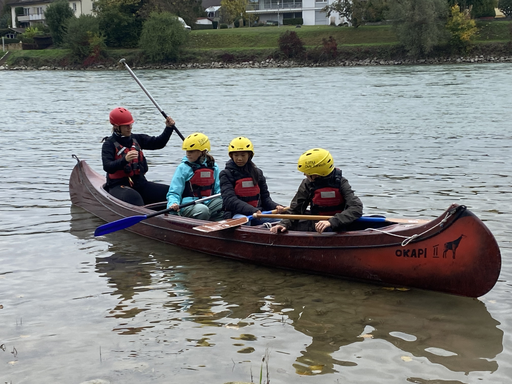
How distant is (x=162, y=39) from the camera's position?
61.5m

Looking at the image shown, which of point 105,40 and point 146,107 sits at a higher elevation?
point 105,40

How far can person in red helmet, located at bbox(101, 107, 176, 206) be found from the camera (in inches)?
338

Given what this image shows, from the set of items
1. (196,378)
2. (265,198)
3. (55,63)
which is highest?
(55,63)

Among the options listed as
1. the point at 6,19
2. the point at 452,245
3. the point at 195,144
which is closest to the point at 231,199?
the point at 195,144

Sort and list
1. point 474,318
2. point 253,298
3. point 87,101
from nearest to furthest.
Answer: point 474,318
point 253,298
point 87,101

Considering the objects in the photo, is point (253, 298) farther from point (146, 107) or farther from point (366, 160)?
point (146, 107)

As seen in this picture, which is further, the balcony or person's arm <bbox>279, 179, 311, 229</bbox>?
the balcony

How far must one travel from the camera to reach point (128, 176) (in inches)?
355

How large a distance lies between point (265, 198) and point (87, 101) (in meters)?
22.6

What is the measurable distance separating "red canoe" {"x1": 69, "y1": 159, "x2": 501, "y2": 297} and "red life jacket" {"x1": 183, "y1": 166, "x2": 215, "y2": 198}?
1.24 feet

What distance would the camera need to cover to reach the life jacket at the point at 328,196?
261 inches

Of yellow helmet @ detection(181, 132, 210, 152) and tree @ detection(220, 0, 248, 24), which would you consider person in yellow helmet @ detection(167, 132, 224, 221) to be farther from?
tree @ detection(220, 0, 248, 24)

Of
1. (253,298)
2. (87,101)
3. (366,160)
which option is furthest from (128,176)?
(87,101)


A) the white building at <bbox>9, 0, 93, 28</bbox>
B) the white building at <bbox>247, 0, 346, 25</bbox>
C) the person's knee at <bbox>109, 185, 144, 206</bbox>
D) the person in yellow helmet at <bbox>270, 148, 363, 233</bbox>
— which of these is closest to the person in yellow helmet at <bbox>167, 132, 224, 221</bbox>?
the person's knee at <bbox>109, 185, 144, 206</bbox>
